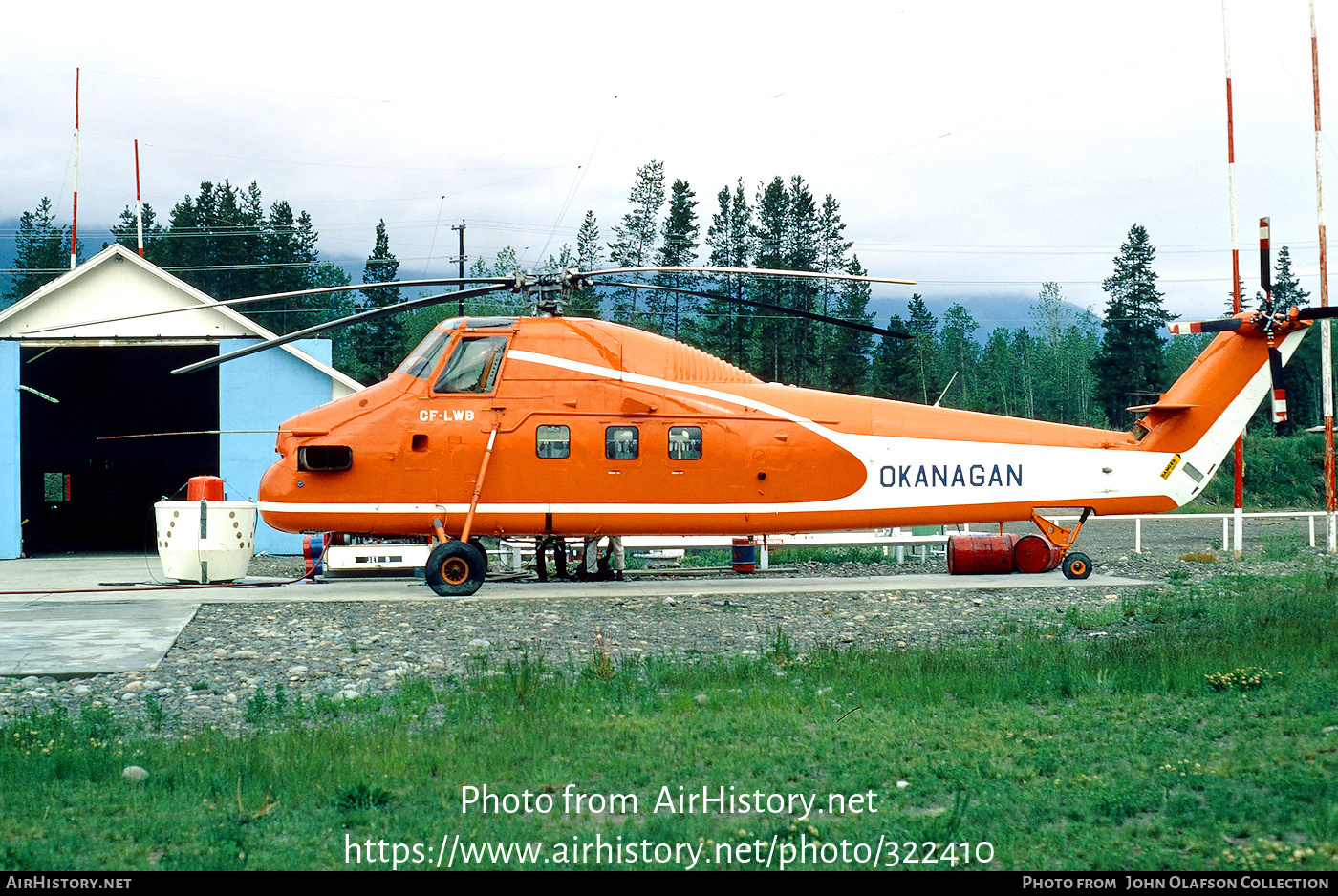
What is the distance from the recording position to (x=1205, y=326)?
17844 mm

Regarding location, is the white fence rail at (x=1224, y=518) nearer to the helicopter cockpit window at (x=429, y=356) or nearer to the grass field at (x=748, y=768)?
the grass field at (x=748, y=768)

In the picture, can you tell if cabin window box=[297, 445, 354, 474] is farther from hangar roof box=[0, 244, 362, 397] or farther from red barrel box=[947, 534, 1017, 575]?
red barrel box=[947, 534, 1017, 575]

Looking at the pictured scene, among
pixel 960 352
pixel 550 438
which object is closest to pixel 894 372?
pixel 550 438

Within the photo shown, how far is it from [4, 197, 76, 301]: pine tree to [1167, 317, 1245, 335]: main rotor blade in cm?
→ 8505

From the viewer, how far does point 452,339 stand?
16.8 metres

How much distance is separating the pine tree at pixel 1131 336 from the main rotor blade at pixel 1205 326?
52.5 meters

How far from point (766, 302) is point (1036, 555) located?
34.7m

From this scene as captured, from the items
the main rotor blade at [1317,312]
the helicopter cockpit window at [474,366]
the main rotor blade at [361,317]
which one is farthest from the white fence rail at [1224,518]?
the main rotor blade at [361,317]

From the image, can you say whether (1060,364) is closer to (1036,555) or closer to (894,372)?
(894,372)

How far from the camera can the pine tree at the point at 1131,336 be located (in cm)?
6975

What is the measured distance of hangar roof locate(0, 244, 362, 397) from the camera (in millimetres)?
25375

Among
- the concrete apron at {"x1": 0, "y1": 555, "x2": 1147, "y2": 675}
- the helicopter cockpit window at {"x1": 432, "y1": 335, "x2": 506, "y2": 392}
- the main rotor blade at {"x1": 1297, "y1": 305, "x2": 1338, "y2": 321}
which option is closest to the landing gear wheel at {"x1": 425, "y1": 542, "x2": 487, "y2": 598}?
the concrete apron at {"x1": 0, "y1": 555, "x2": 1147, "y2": 675}

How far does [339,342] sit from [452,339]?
2767 inches
